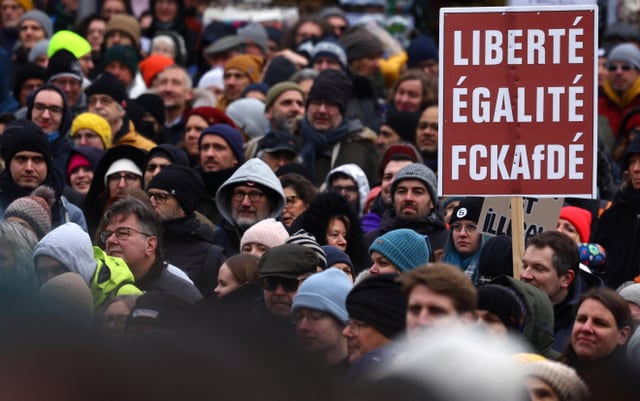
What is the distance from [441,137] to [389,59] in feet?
24.7

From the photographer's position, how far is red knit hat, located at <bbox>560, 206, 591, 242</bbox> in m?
9.74

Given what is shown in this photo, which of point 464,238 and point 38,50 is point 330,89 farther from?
point 38,50

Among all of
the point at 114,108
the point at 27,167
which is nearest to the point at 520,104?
the point at 27,167

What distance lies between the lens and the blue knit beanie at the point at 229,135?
10.7 metres

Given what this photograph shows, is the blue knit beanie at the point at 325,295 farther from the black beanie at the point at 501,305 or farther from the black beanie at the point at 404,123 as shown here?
the black beanie at the point at 404,123

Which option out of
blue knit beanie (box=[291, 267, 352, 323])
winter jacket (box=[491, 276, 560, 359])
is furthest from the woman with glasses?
blue knit beanie (box=[291, 267, 352, 323])

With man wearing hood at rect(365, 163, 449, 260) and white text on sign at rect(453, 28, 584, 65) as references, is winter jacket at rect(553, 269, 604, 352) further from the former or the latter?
man wearing hood at rect(365, 163, 449, 260)

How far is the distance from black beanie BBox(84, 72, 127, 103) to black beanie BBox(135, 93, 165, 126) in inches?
11.4

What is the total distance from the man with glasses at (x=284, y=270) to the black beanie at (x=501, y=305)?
3.45 ft

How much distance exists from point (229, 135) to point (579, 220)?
8.21 feet

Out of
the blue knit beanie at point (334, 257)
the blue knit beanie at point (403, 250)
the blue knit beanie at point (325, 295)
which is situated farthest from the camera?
the blue knit beanie at point (334, 257)

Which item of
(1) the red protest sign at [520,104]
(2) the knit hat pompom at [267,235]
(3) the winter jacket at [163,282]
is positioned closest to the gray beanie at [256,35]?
(2) the knit hat pompom at [267,235]

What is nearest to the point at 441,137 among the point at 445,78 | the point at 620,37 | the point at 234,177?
the point at 445,78

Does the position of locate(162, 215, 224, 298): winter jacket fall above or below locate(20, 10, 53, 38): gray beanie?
below
